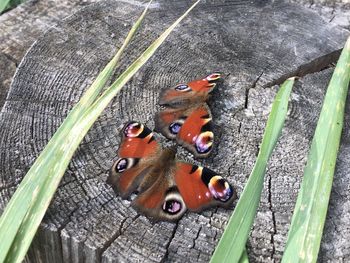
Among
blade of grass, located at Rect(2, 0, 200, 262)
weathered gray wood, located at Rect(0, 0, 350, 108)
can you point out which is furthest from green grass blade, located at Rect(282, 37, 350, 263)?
weathered gray wood, located at Rect(0, 0, 350, 108)

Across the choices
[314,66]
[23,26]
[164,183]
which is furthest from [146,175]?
[23,26]

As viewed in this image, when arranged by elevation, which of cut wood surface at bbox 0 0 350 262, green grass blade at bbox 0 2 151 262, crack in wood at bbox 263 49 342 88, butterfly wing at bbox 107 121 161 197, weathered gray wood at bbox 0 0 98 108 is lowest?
weathered gray wood at bbox 0 0 98 108

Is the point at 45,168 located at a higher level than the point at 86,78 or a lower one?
higher

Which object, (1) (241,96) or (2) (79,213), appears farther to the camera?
(1) (241,96)

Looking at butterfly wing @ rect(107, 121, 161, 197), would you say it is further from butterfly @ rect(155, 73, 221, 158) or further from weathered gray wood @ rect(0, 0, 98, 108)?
weathered gray wood @ rect(0, 0, 98, 108)

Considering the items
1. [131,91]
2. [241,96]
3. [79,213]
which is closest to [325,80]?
[241,96]

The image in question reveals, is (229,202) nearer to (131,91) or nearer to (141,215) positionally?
(141,215)
